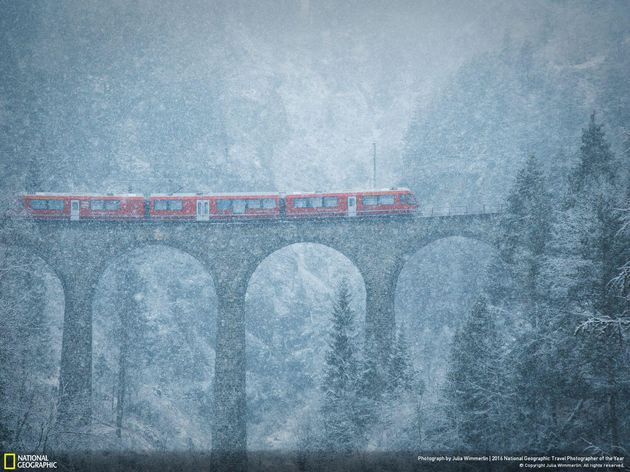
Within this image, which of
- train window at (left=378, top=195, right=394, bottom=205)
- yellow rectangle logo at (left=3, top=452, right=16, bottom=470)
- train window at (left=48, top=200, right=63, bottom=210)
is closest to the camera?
yellow rectangle logo at (left=3, top=452, right=16, bottom=470)

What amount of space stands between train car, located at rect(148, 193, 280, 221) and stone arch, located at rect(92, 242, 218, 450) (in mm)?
13320

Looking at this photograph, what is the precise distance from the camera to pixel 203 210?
34.6m

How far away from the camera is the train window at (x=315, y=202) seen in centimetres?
3462

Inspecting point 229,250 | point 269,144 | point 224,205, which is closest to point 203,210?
point 224,205

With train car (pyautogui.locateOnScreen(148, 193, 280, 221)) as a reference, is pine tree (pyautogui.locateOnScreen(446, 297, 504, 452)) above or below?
below

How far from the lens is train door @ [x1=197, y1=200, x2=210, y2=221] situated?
3453 centimetres

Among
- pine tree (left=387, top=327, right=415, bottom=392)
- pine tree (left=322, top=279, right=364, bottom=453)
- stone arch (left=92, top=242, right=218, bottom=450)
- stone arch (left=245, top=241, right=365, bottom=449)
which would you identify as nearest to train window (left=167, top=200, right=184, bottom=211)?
pine tree (left=322, top=279, right=364, bottom=453)

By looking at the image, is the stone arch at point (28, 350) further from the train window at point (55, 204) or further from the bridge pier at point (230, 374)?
the bridge pier at point (230, 374)

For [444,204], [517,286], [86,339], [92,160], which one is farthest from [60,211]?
[444,204]

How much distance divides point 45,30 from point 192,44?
71.1 feet

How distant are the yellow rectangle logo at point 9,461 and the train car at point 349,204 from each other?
20.3 metres

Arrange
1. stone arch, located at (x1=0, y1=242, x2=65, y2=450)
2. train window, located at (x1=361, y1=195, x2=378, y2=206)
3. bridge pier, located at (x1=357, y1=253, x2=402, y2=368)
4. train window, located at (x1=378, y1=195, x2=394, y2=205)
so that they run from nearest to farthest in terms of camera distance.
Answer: stone arch, located at (x1=0, y1=242, x2=65, y2=450) → bridge pier, located at (x1=357, y1=253, x2=402, y2=368) → train window, located at (x1=378, y1=195, x2=394, y2=205) → train window, located at (x1=361, y1=195, x2=378, y2=206)

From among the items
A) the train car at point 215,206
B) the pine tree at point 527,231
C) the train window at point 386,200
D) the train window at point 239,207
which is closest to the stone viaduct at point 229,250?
the train car at point 215,206

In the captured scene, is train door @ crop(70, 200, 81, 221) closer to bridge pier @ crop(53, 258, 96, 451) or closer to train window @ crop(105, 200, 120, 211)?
train window @ crop(105, 200, 120, 211)
